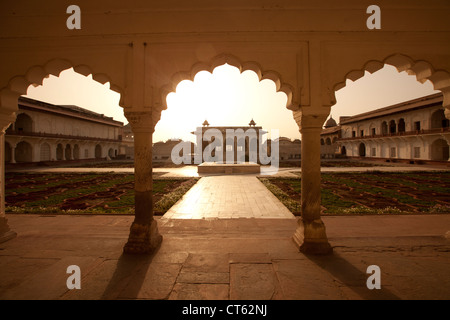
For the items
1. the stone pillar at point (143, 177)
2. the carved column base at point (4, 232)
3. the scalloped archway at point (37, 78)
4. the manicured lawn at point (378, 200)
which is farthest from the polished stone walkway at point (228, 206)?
the scalloped archway at point (37, 78)

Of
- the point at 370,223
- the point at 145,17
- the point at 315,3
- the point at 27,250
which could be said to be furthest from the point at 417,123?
the point at 27,250

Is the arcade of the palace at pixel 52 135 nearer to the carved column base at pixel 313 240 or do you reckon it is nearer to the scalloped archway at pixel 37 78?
the scalloped archway at pixel 37 78

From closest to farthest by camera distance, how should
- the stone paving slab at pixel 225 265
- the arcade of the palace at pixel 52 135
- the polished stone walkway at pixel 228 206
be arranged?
1. the stone paving slab at pixel 225 265
2. the polished stone walkway at pixel 228 206
3. the arcade of the palace at pixel 52 135

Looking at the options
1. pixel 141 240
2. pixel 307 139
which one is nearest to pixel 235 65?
pixel 307 139

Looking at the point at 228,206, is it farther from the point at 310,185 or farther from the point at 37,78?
the point at 37,78

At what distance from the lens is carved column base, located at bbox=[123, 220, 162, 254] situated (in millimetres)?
Result: 3545

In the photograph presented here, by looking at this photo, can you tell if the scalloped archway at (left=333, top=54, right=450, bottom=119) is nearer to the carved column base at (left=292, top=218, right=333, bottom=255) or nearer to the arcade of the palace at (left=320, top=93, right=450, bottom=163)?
the carved column base at (left=292, top=218, right=333, bottom=255)

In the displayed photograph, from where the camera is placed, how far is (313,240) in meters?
3.57

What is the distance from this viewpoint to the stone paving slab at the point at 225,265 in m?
2.59

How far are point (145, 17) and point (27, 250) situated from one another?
12.8ft

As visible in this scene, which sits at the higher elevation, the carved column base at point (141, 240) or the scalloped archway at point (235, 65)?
the scalloped archway at point (235, 65)

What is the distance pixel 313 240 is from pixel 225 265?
1.37m
